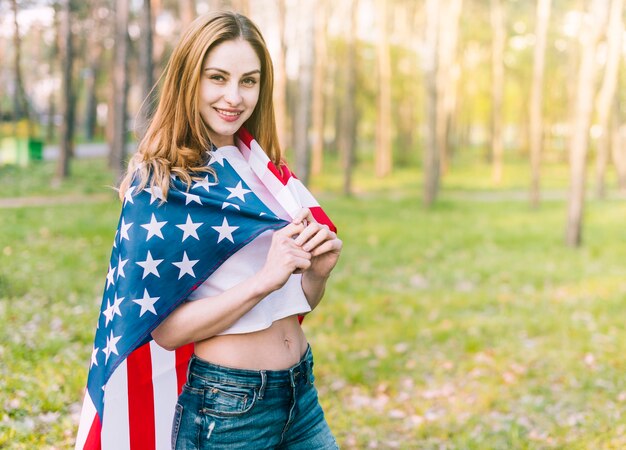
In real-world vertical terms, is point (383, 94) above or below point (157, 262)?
above

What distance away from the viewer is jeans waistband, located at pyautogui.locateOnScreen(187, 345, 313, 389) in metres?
2.09

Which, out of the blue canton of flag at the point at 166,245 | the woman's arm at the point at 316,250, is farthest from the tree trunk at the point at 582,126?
the blue canton of flag at the point at 166,245

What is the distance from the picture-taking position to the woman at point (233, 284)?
2.07 meters

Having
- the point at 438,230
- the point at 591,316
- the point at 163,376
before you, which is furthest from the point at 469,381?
the point at 438,230

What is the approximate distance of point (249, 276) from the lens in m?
2.20

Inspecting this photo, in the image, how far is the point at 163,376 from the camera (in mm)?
2496

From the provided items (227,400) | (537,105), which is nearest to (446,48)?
(537,105)

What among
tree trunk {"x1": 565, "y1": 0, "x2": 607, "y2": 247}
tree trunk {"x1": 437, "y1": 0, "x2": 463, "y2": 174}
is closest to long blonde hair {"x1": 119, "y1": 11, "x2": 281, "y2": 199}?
tree trunk {"x1": 565, "y1": 0, "x2": 607, "y2": 247}

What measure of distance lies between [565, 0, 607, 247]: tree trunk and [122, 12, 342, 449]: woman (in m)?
11.2

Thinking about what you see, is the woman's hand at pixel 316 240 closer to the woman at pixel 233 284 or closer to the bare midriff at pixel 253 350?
the woman at pixel 233 284

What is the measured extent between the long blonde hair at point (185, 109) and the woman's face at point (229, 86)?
2cm

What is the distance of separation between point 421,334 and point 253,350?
18.1 ft

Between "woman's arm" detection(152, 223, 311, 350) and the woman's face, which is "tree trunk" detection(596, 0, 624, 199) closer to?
the woman's face

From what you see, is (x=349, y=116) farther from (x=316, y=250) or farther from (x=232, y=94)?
(x=316, y=250)
